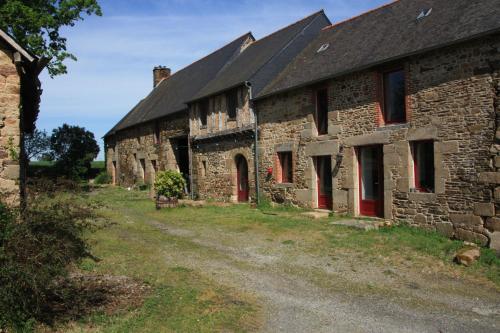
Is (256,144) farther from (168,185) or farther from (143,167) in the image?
(143,167)

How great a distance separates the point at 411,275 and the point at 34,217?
6252 millimetres

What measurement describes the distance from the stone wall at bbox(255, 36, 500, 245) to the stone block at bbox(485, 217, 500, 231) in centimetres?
3

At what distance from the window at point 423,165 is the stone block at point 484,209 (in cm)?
136

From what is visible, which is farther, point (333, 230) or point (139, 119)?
point (139, 119)

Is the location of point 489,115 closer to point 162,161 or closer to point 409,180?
point 409,180

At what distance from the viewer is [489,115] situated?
9.52m

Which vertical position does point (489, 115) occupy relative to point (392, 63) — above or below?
below

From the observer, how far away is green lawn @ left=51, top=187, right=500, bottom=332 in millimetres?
5367

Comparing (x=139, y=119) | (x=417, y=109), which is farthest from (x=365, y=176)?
(x=139, y=119)

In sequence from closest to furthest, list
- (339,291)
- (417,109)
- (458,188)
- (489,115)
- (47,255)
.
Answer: (47,255), (339,291), (489,115), (458,188), (417,109)

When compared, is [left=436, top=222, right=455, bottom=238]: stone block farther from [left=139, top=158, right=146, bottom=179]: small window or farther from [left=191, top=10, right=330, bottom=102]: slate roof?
→ [left=139, top=158, right=146, bottom=179]: small window

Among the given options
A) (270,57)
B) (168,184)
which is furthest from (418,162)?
(168,184)

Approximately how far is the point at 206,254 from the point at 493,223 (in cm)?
633

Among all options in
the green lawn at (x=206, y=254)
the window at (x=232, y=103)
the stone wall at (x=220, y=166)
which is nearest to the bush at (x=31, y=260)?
the green lawn at (x=206, y=254)
